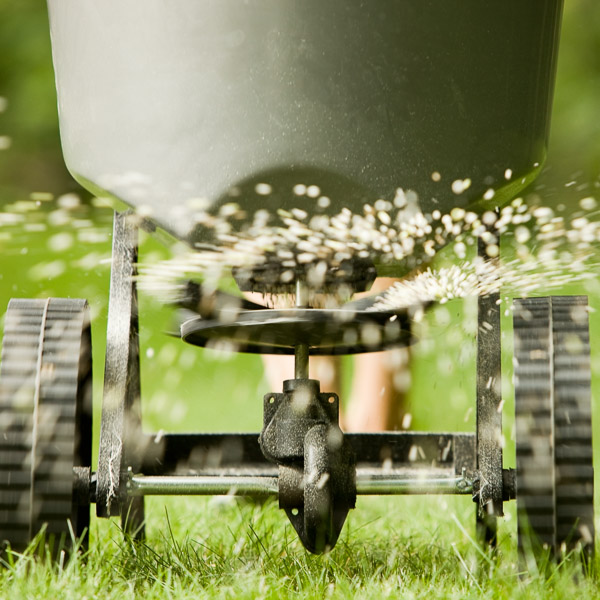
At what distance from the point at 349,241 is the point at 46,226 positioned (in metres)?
3.44

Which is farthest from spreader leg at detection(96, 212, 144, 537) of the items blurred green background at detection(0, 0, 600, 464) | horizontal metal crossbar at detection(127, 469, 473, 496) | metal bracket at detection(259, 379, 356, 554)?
blurred green background at detection(0, 0, 600, 464)

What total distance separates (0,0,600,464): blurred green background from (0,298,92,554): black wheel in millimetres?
1385

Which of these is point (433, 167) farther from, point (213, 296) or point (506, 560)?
point (506, 560)

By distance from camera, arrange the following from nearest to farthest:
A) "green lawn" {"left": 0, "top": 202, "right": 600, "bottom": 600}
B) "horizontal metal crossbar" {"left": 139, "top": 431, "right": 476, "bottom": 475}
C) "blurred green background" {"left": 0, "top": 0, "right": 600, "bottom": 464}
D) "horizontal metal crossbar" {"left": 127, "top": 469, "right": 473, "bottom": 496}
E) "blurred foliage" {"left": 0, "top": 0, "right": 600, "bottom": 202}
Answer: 1. "green lawn" {"left": 0, "top": 202, "right": 600, "bottom": 600}
2. "horizontal metal crossbar" {"left": 127, "top": 469, "right": 473, "bottom": 496}
3. "horizontal metal crossbar" {"left": 139, "top": 431, "right": 476, "bottom": 475}
4. "blurred green background" {"left": 0, "top": 0, "right": 600, "bottom": 464}
5. "blurred foliage" {"left": 0, "top": 0, "right": 600, "bottom": 202}

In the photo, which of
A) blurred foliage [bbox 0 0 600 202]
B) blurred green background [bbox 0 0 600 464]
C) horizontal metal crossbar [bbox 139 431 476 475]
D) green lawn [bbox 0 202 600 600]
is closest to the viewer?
green lawn [bbox 0 202 600 600]

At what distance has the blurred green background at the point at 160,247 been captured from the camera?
3145 mm

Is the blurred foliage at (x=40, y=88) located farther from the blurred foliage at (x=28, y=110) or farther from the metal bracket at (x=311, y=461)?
the metal bracket at (x=311, y=461)

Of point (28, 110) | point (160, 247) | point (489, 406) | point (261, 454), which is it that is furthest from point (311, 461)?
point (28, 110)

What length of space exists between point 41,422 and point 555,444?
69 centimetres

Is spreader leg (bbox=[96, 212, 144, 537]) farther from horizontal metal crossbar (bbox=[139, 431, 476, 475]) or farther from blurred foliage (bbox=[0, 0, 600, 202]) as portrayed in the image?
blurred foliage (bbox=[0, 0, 600, 202])

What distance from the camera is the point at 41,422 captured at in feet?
3.74

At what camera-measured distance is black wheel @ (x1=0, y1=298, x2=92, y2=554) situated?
3.67ft

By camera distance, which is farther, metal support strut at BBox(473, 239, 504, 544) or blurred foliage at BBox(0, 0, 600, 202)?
blurred foliage at BBox(0, 0, 600, 202)

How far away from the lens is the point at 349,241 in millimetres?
1198
